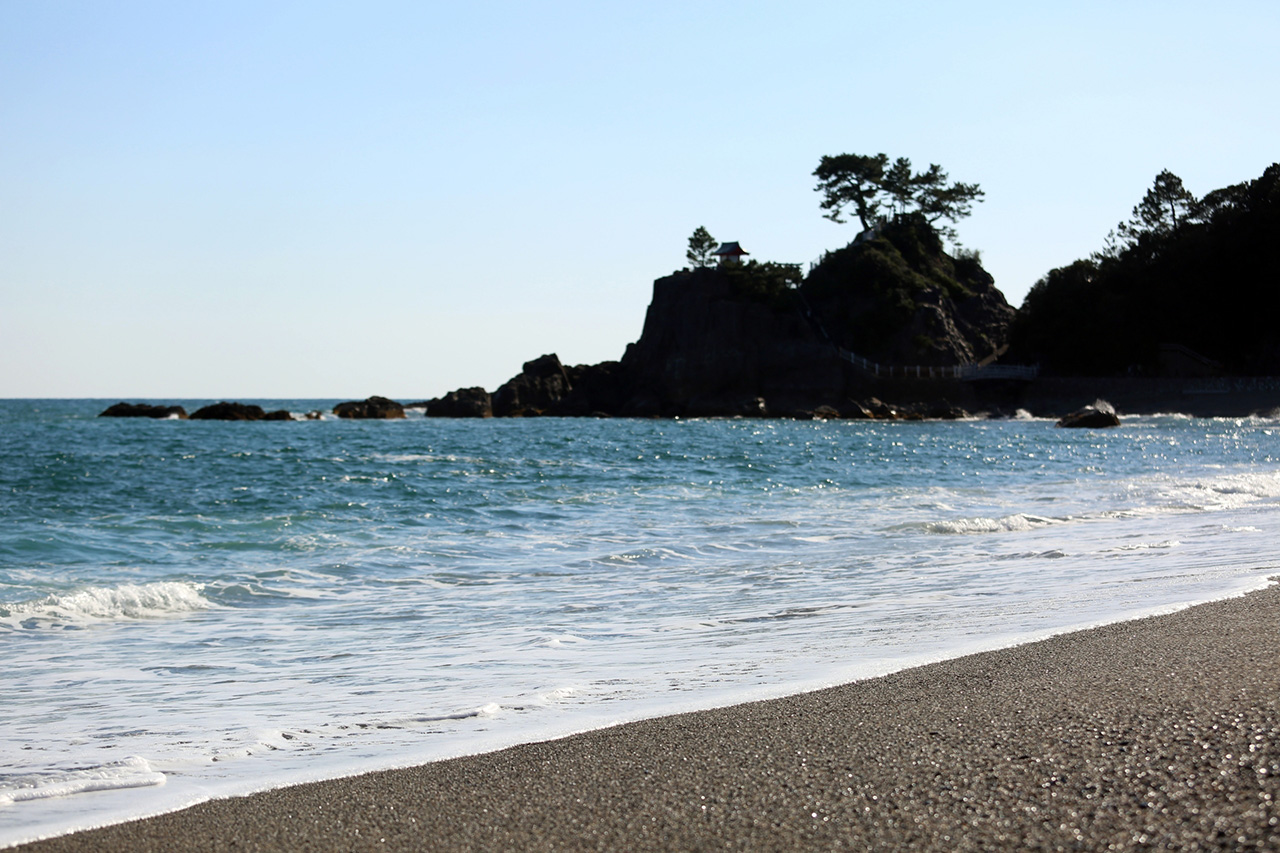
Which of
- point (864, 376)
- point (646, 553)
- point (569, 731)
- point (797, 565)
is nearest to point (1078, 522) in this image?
point (797, 565)

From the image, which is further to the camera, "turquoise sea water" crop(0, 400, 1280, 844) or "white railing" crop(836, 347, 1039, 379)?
"white railing" crop(836, 347, 1039, 379)

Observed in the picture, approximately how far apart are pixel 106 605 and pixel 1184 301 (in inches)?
2933

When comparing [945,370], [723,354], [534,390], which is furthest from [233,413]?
[945,370]

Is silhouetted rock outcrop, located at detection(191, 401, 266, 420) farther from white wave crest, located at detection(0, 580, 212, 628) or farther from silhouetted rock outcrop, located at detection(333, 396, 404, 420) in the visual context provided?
white wave crest, located at detection(0, 580, 212, 628)

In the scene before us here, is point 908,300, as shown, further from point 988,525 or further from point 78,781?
point 78,781

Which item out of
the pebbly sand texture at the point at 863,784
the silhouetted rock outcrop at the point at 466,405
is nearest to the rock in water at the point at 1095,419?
the pebbly sand texture at the point at 863,784

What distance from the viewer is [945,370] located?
7206 cm

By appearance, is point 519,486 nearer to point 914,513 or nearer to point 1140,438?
point 914,513

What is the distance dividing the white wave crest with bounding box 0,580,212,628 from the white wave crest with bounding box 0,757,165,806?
442cm

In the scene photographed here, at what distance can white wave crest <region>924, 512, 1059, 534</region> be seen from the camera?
1270 centimetres

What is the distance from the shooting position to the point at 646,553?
1123 cm

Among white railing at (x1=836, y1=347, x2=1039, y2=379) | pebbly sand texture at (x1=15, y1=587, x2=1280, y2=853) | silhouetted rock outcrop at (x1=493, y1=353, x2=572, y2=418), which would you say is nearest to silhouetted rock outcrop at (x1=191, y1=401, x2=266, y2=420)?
silhouetted rock outcrop at (x1=493, y1=353, x2=572, y2=418)

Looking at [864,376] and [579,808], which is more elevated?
[864,376]

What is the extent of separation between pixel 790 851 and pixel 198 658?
5.19 meters
